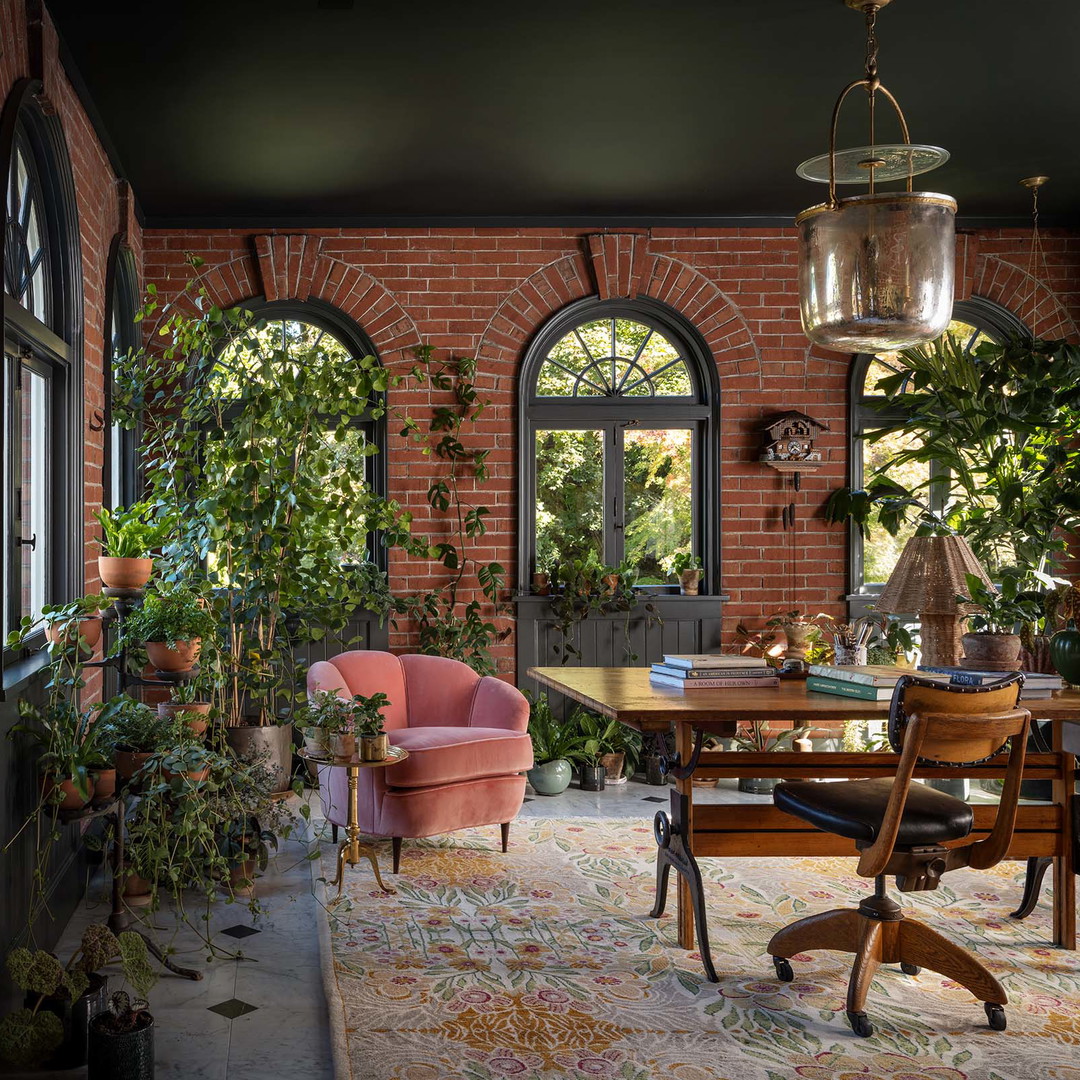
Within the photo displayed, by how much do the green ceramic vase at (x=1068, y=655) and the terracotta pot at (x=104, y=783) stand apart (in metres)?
3.03

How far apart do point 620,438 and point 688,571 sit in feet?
2.73

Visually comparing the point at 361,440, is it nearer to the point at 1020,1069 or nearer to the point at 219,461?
the point at 219,461

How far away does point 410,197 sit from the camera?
5.64 m

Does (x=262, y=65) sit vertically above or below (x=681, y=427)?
above

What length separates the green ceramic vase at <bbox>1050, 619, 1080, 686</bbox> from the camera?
3617 mm

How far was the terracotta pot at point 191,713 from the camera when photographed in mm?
3660

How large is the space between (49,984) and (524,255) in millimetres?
4481

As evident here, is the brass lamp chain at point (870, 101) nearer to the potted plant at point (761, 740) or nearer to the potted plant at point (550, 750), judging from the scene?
the potted plant at point (761, 740)

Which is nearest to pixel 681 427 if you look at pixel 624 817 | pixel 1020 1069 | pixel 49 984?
pixel 624 817

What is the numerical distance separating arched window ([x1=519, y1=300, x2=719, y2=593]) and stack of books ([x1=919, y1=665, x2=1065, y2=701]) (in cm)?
272

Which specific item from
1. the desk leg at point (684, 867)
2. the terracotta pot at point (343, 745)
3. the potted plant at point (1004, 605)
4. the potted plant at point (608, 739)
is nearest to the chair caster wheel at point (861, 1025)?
the desk leg at point (684, 867)

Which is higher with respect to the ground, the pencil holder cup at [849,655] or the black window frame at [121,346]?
the black window frame at [121,346]

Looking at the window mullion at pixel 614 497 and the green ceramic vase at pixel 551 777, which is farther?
the window mullion at pixel 614 497

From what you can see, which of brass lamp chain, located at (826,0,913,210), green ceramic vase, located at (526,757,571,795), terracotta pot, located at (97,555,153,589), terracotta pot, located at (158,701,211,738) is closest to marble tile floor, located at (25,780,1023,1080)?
terracotta pot, located at (158,701,211,738)
